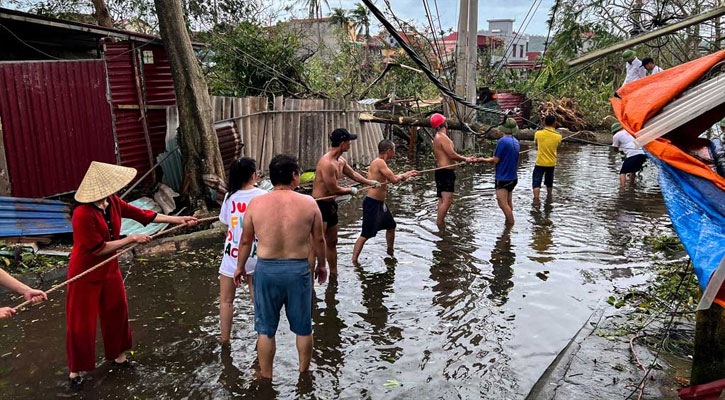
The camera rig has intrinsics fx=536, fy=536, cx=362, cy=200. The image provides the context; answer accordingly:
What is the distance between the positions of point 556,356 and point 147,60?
9577mm

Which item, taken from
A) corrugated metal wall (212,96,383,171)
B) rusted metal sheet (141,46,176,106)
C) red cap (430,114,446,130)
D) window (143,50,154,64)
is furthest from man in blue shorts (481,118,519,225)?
window (143,50,154,64)

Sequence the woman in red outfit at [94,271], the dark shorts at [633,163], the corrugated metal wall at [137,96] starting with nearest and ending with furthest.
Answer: the woman in red outfit at [94,271], the corrugated metal wall at [137,96], the dark shorts at [633,163]

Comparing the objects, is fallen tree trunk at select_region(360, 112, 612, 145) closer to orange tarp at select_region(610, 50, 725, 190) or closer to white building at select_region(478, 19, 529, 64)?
orange tarp at select_region(610, 50, 725, 190)

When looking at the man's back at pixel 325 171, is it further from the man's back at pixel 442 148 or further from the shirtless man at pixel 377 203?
the man's back at pixel 442 148

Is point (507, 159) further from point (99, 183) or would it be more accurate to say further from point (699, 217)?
point (99, 183)

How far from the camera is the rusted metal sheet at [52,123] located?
347 inches

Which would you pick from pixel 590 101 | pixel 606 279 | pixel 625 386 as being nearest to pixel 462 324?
pixel 625 386

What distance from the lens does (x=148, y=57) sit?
10906mm

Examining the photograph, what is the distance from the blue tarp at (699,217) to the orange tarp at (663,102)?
0.07m

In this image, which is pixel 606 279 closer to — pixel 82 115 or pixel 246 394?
pixel 246 394

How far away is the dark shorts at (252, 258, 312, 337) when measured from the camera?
4.16 m

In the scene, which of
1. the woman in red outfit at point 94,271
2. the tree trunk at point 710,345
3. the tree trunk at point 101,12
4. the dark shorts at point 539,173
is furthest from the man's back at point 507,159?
the tree trunk at point 101,12

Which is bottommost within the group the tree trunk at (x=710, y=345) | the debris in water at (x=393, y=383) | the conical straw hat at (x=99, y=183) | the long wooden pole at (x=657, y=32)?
the debris in water at (x=393, y=383)

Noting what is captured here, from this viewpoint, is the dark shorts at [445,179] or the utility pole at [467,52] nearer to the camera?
the dark shorts at [445,179]
